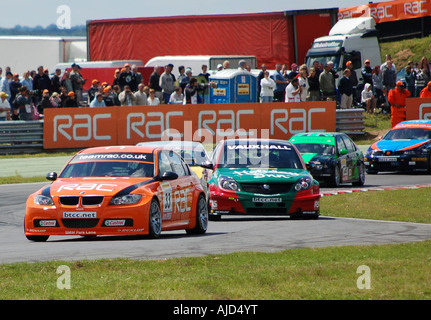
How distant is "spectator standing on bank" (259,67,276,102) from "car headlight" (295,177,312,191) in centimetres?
1706

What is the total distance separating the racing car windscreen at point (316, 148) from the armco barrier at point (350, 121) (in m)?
8.60

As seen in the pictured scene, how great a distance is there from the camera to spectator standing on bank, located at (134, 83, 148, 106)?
30252mm

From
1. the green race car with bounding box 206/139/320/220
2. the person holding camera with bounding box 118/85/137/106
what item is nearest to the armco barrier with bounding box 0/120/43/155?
the person holding camera with bounding box 118/85/137/106

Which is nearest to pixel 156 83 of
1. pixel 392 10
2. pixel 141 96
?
pixel 141 96

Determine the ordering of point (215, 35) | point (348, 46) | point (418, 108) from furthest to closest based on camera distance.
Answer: point (215, 35) < point (348, 46) < point (418, 108)

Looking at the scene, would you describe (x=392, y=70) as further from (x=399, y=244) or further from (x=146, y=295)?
(x=146, y=295)

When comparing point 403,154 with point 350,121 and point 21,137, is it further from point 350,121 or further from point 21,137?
point 21,137

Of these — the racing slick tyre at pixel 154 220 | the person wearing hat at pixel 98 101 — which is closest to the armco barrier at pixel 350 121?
the person wearing hat at pixel 98 101

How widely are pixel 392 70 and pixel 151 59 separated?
1196cm

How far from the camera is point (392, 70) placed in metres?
36.3

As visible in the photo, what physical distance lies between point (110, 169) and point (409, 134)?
14.8m

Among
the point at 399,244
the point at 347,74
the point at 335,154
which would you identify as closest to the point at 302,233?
the point at 399,244

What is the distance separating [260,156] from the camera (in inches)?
675

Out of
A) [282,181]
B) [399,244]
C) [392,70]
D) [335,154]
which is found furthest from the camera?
[392,70]
